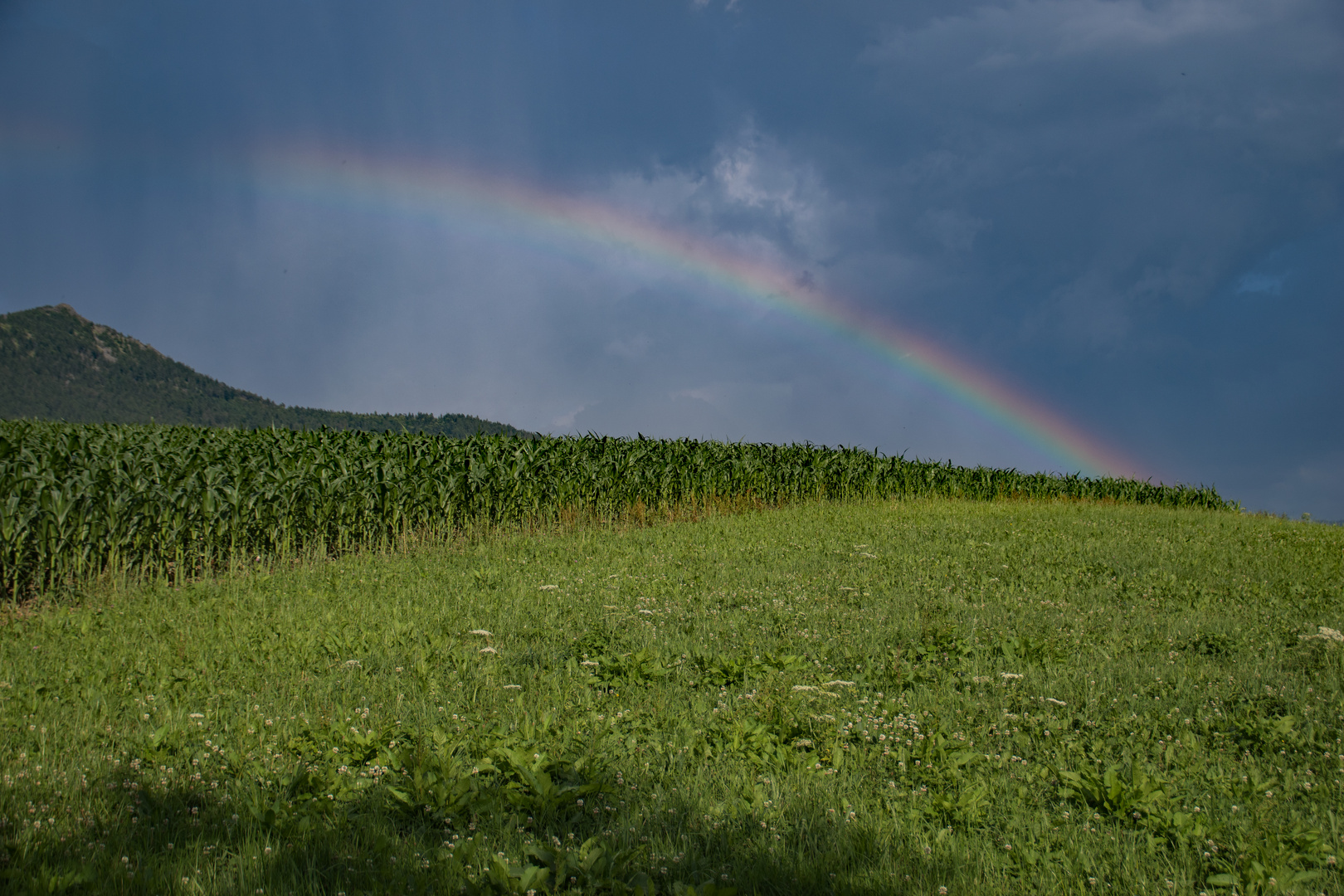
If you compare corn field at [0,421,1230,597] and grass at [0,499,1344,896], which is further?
corn field at [0,421,1230,597]

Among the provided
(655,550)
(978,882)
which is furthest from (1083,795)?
(655,550)

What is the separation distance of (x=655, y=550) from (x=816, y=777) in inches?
388

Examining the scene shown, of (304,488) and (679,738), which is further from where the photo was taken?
(304,488)

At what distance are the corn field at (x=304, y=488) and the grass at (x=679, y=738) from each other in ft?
7.73

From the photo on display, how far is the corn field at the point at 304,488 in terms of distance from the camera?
1279cm

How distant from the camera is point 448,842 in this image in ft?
13.0

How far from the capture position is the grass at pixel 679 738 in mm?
3920

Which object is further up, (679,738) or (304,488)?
(304,488)

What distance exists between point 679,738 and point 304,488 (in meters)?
12.4

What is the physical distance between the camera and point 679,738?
5.43 meters

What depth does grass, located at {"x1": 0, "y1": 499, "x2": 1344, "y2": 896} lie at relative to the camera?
3920mm

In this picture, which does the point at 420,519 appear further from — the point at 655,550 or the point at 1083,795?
the point at 1083,795

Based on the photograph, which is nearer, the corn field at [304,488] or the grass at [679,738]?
the grass at [679,738]

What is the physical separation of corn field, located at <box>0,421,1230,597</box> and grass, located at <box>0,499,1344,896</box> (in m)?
2.36
